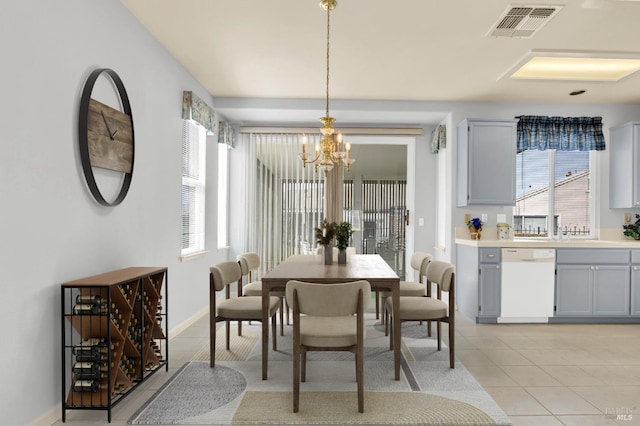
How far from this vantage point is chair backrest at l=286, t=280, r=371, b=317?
91.6 inches

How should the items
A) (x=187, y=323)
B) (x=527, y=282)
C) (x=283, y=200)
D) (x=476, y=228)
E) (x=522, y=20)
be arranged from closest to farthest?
(x=522, y=20) < (x=187, y=323) < (x=527, y=282) < (x=476, y=228) < (x=283, y=200)

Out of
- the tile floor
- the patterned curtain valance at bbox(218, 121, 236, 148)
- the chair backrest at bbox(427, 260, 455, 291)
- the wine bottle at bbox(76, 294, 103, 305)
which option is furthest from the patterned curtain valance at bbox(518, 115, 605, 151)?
the wine bottle at bbox(76, 294, 103, 305)

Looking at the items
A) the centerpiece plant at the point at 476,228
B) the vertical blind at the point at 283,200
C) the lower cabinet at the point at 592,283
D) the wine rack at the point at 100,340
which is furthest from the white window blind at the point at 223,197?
the lower cabinet at the point at 592,283

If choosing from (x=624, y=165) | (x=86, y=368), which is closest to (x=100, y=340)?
(x=86, y=368)

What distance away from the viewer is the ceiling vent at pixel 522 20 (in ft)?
9.54

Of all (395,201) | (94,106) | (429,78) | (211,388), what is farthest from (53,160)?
(395,201)

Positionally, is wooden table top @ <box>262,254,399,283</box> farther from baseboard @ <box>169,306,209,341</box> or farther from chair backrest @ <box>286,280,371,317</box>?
baseboard @ <box>169,306,209,341</box>

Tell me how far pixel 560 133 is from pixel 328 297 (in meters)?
4.43

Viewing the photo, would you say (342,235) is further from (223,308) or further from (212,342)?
(212,342)

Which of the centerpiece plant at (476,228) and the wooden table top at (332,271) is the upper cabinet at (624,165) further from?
the wooden table top at (332,271)

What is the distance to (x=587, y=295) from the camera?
4.58 m

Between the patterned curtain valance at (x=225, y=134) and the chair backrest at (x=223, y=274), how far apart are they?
2.29 meters

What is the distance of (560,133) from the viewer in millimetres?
5188

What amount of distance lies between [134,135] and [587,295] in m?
4.93
